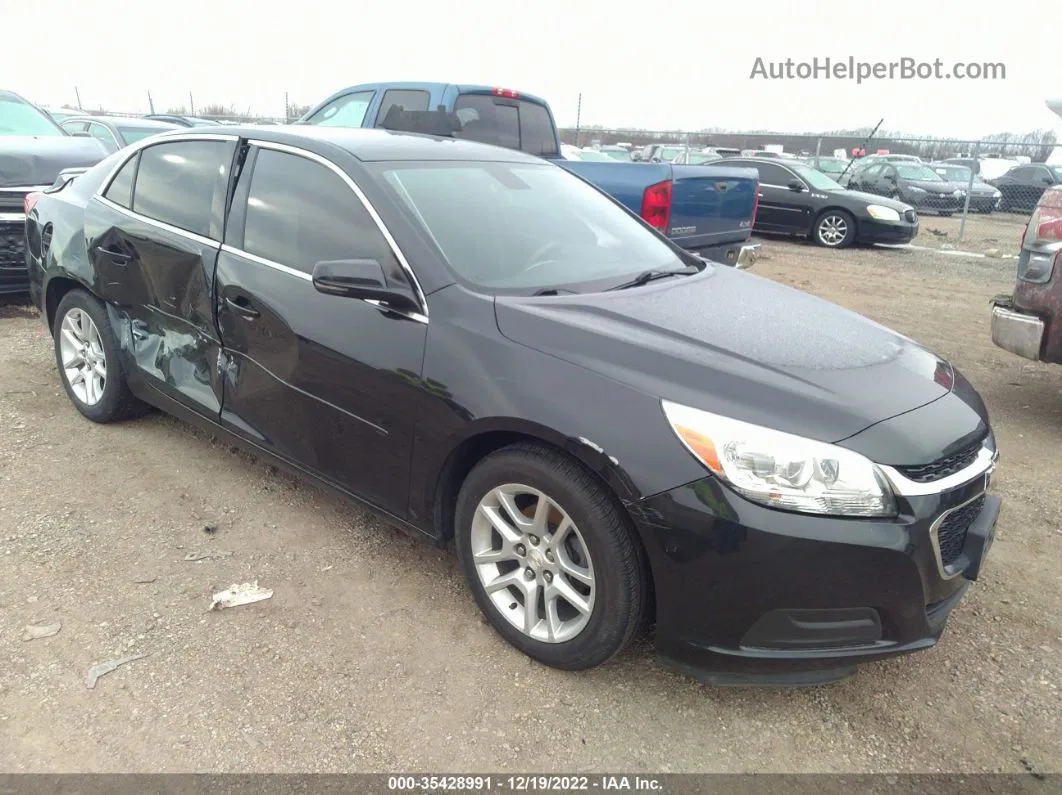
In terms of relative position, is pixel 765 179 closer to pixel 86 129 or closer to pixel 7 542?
pixel 86 129

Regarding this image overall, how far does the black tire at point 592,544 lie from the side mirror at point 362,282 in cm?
62

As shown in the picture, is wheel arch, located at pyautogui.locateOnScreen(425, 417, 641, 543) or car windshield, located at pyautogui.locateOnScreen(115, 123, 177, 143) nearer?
wheel arch, located at pyautogui.locateOnScreen(425, 417, 641, 543)

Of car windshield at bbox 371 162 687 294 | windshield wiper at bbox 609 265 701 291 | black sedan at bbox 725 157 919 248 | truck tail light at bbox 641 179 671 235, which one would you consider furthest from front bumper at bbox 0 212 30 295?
black sedan at bbox 725 157 919 248

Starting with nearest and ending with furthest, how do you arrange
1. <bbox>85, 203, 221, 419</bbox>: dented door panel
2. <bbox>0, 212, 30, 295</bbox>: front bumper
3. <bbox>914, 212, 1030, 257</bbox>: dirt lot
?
<bbox>85, 203, 221, 419</bbox>: dented door panel, <bbox>0, 212, 30, 295</bbox>: front bumper, <bbox>914, 212, 1030, 257</bbox>: dirt lot

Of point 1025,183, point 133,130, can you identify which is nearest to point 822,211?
point 133,130

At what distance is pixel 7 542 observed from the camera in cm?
313

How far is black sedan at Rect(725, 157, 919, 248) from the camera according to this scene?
1311 cm

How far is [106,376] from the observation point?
13.3ft

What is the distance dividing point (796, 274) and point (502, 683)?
9003mm

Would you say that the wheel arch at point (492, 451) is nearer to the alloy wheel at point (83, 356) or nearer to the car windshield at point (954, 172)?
the alloy wheel at point (83, 356)

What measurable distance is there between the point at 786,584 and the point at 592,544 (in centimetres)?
54

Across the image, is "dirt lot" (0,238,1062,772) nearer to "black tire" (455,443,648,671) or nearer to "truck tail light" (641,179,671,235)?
"black tire" (455,443,648,671)

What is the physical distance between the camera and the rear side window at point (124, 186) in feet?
Answer: 12.7

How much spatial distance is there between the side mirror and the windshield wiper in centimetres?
80
